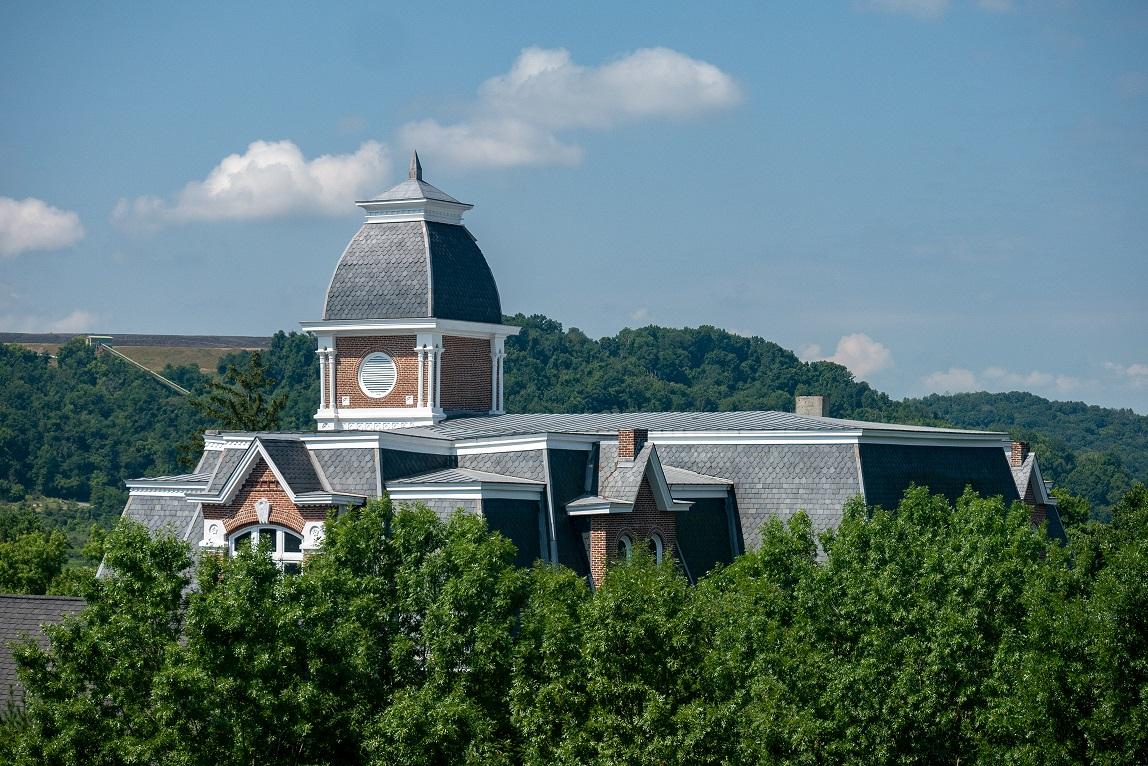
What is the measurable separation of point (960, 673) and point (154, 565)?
17.0m

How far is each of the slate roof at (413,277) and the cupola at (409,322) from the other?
3 cm

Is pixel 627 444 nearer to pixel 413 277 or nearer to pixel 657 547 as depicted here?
pixel 657 547

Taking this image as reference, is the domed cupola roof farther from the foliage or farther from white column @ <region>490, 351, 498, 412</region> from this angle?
the foliage

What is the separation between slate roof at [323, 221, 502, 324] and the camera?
55.7 metres

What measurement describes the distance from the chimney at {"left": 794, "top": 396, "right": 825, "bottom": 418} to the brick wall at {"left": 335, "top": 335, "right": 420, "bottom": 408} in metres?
14.4

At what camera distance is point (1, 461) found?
14712 cm

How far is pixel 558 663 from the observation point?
3462cm

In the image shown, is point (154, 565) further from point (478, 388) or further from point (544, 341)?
point (544, 341)

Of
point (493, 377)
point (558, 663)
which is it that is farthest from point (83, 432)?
point (558, 663)

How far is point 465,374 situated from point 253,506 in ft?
43.2

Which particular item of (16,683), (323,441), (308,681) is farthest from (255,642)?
(323,441)

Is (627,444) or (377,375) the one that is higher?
(377,375)

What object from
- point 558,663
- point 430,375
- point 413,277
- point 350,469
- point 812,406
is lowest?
point 558,663

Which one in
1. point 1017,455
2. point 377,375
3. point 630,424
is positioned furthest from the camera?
point 1017,455
